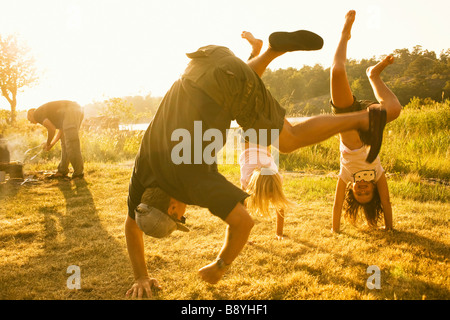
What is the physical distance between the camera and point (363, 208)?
13.8 feet

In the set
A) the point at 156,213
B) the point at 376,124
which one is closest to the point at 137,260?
the point at 156,213

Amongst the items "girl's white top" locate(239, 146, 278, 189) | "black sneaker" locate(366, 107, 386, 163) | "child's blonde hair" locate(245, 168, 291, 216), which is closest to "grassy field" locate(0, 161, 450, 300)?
"child's blonde hair" locate(245, 168, 291, 216)

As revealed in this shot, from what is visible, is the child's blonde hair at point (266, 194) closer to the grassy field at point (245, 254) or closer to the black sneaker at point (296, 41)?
the grassy field at point (245, 254)

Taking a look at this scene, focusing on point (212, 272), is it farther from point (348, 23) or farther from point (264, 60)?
point (348, 23)

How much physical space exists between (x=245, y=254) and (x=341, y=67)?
2.10m

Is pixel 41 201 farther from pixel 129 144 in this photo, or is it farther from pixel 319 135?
pixel 129 144

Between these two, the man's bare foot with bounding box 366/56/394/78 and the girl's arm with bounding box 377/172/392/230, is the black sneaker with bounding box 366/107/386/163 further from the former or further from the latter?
the girl's arm with bounding box 377/172/392/230

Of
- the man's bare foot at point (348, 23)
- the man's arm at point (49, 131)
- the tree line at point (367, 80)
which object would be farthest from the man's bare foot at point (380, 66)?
the tree line at point (367, 80)

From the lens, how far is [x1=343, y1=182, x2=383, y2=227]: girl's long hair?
4133 mm

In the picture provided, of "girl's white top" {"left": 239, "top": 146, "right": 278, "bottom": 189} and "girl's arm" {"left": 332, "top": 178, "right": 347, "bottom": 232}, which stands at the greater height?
"girl's white top" {"left": 239, "top": 146, "right": 278, "bottom": 189}

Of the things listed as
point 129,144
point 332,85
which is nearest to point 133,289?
point 332,85

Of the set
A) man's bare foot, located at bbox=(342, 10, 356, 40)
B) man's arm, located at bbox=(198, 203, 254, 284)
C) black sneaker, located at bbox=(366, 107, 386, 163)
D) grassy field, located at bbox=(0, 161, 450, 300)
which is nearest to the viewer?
man's arm, located at bbox=(198, 203, 254, 284)

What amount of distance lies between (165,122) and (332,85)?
1.89m

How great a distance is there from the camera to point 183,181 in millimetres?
1983
